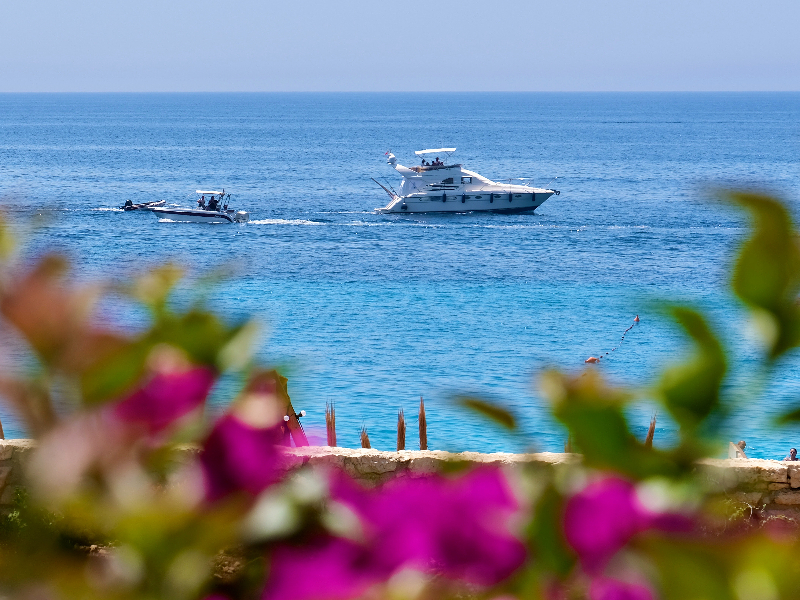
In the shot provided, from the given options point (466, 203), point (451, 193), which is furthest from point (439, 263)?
point (466, 203)

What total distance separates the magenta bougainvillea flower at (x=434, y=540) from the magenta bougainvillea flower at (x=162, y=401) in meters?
0.12

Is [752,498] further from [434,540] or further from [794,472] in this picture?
[434,540]

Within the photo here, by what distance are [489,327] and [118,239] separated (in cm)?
2629

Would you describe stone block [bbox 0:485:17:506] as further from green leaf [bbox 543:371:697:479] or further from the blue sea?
green leaf [bbox 543:371:697:479]

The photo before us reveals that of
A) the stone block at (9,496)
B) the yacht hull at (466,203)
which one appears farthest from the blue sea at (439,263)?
the stone block at (9,496)

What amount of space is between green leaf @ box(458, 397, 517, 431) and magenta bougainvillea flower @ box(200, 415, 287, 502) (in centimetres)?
15

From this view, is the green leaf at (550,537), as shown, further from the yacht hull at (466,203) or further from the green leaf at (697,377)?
the yacht hull at (466,203)

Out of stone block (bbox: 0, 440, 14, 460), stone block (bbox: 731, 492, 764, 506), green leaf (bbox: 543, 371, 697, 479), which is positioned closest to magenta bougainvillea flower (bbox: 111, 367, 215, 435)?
green leaf (bbox: 543, 371, 697, 479)

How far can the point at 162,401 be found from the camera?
647mm

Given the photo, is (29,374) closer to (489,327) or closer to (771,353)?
(771,353)

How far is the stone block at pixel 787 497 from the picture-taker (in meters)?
6.47

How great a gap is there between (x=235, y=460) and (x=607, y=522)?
26cm

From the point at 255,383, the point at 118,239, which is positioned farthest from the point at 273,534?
the point at 118,239

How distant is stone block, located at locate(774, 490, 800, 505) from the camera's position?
647cm
